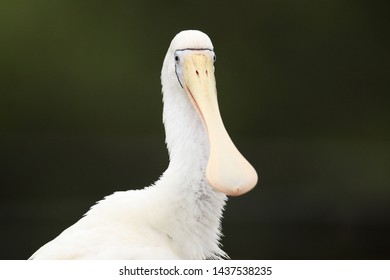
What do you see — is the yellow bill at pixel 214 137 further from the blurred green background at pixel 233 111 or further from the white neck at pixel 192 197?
the blurred green background at pixel 233 111

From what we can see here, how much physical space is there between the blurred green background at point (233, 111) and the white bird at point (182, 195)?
3.64 feet

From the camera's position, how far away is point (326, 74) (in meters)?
3.22

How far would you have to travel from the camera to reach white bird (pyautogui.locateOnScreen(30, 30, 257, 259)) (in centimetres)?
164

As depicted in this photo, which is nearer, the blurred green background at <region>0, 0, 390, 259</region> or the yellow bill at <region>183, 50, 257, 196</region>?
the yellow bill at <region>183, 50, 257, 196</region>

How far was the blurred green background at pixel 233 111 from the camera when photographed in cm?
295

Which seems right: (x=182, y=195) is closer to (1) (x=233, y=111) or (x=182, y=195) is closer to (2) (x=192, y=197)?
(2) (x=192, y=197)

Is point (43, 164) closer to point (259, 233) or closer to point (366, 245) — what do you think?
point (259, 233)

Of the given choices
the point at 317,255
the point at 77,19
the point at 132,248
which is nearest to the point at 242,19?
the point at 77,19

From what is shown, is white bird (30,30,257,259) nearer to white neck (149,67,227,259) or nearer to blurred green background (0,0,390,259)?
white neck (149,67,227,259)

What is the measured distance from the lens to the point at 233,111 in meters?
3.01

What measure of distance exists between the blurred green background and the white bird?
111cm

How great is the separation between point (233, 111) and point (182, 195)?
4.30 ft

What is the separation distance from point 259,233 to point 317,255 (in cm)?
21

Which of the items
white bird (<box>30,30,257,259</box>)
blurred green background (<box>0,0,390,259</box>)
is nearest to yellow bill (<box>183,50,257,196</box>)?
white bird (<box>30,30,257,259</box>)
